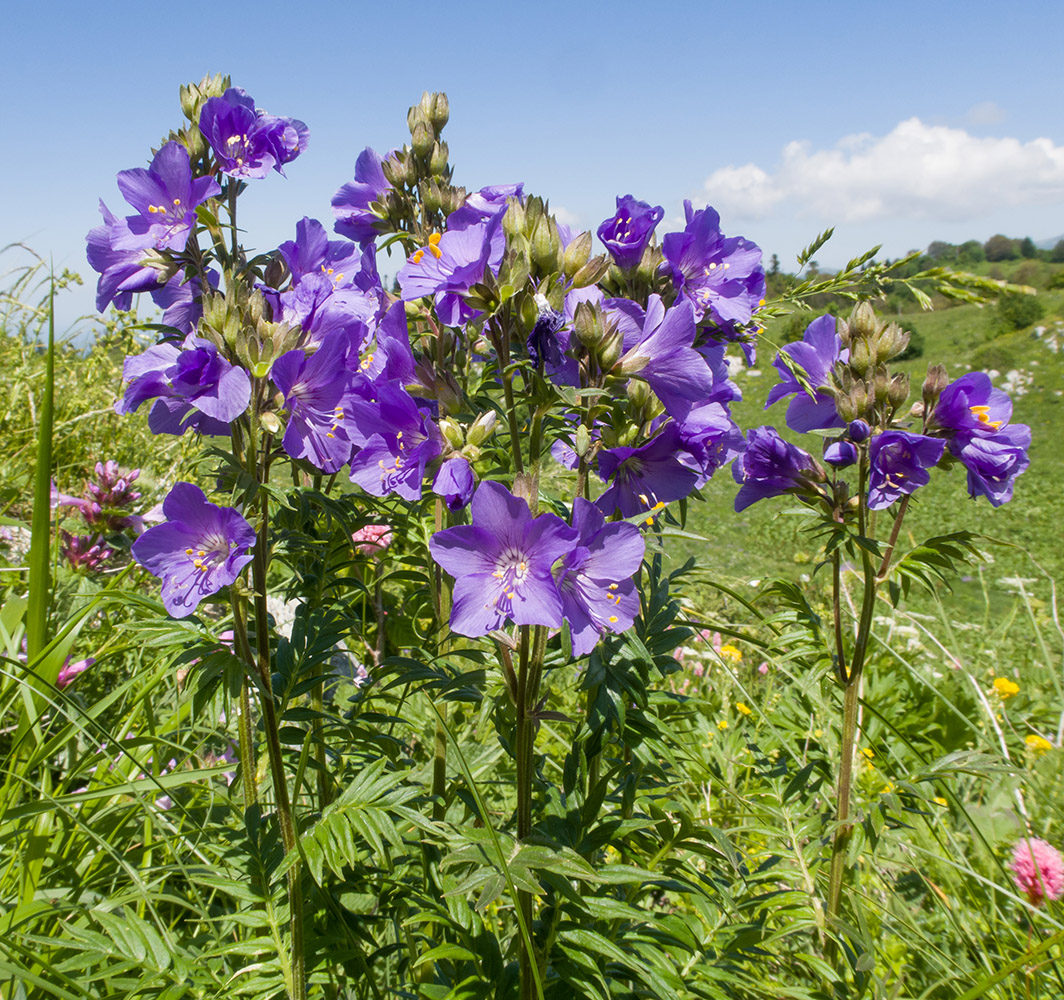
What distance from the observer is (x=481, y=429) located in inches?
59.6

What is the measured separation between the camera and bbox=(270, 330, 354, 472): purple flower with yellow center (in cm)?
157

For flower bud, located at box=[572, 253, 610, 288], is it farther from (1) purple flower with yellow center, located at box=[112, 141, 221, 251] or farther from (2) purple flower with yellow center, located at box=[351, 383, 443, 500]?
(1) purple flower with yellow center, located at box=[112, 141, 221, 251]

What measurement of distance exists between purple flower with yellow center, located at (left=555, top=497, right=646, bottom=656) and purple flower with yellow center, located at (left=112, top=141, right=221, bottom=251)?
3.70 feet

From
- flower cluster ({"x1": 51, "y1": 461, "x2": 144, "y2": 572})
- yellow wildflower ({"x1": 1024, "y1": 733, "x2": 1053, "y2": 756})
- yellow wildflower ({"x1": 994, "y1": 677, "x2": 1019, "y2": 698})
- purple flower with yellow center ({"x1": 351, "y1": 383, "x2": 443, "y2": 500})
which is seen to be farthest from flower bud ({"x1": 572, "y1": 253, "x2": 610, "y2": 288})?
yellow wildflower ({"x1": 994, "y1": 677, "x2": 1019, "y2": 698})

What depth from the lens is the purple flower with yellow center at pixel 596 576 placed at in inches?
55.7

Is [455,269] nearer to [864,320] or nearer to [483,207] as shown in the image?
[483,207]

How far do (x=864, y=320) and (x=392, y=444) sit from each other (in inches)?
50.1

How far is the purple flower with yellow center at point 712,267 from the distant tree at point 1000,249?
1358 inches

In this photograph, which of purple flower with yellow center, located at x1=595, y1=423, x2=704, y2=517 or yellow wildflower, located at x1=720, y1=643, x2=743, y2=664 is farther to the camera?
yellow wildflower, located at x1=720, y1=643, x2=743, y2=664

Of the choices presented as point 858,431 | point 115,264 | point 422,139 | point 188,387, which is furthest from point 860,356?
point 115,264

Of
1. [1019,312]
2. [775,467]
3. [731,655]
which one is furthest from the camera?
[1019,312]

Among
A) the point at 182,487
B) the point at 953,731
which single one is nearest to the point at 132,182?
the point at 182,487

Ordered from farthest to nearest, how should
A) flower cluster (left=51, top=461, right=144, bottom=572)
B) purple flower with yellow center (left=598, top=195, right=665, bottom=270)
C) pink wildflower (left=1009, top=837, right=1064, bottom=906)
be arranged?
1. flower cluster (left=51, top=461, right=144, bottom=572)
2. pink wildflower (left=1009, top=837, right=1064, bottom=906)
3. purple flower with yellow center (left=598, top=195, right=665, bottom=270)

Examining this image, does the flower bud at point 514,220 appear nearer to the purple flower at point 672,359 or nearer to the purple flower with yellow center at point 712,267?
the purple flower at point 672,359
